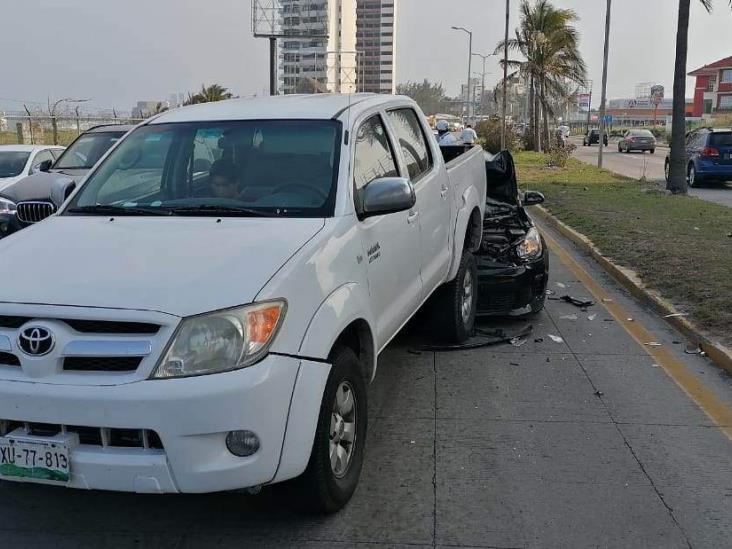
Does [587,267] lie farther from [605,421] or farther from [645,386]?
[605,421]

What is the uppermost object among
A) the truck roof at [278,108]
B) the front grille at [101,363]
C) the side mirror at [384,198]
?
the truck roof at [278,108]

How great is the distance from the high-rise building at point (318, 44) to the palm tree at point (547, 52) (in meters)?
9.42

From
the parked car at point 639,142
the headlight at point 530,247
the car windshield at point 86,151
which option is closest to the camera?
the headlight at point 530,247

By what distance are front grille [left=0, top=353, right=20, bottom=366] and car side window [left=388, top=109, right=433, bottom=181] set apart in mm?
2924

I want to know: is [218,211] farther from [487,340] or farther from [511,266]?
[511,266]

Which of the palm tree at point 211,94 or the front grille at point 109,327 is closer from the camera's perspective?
the front grille at point 109,327

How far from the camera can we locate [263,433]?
294cm

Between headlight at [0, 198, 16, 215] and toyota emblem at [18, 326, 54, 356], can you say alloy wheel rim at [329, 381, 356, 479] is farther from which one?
headlight at [0, 198, 16, 215]

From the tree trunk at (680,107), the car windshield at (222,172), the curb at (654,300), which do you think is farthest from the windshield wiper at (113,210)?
the tree trunk at (680,107)

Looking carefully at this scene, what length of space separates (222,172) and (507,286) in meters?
3.37

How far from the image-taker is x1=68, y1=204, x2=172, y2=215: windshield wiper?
4097 millimetres

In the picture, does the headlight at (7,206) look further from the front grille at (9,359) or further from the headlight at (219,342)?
the headlight at (219,342)

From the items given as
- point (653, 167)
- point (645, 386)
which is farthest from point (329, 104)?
point (653, 167)

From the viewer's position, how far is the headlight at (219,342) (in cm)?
290
